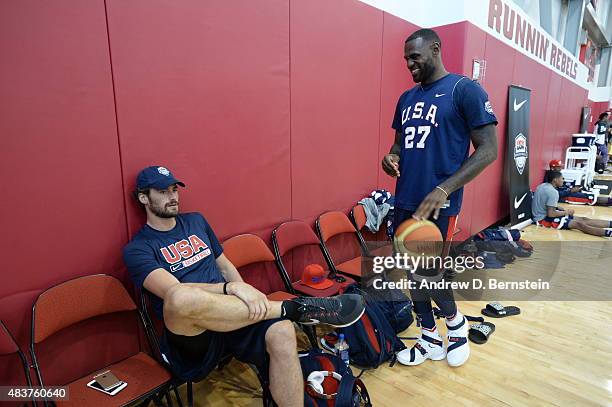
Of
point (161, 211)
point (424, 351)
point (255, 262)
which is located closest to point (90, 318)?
point (161, 211)

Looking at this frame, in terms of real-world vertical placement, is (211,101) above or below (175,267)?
above

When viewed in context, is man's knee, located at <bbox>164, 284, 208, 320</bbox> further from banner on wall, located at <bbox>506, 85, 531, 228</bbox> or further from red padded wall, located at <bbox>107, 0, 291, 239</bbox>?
banner on wall, located at <bbox>506, 85, 531, 228</bbox>

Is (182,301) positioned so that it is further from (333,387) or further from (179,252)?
(333,387)

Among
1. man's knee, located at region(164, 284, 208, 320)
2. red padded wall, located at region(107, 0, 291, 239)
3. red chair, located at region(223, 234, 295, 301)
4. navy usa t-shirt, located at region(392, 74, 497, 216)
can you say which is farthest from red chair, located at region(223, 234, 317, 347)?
navy usa t-shirt, located at region(392, 74, 497, 216)

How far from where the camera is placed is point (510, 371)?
205 centimetres

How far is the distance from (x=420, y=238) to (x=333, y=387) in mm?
883

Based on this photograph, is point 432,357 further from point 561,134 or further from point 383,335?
point 561,134

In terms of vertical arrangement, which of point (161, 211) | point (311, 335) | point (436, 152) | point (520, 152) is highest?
point (436, 152)

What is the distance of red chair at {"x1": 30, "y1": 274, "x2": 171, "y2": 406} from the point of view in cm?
141

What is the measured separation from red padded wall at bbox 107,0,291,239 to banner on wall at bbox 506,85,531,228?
3.77m

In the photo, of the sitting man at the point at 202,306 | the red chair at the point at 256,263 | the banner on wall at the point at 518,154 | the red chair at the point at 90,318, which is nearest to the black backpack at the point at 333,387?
the sitting man at the point at 202,306

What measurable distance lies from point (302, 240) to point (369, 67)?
1.71 m

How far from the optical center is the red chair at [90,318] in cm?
141

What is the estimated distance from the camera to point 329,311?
1795mm
